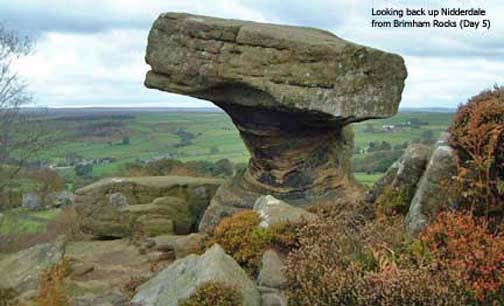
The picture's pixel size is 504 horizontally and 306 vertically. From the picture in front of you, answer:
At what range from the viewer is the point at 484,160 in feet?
32.2

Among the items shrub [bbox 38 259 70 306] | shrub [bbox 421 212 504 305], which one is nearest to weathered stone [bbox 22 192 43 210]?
shrub [bbox 38 259 70 306]

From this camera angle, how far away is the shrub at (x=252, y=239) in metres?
11.8

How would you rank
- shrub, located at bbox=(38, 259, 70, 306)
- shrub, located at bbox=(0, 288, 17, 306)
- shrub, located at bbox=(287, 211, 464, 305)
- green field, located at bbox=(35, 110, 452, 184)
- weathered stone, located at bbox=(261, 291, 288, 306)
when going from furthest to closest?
green field, located at bbox=(35, 110, 452, 184) < shrub, located at bbox=(0, 288, 17, 306) < shrub, located at bbox=(38, 259, 70, 306) < weathered stone, located at bbox=(261, 291, 288, 306) < shrub, located at bbox=(287, 211, 464, 305)

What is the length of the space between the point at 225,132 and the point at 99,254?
261 ft

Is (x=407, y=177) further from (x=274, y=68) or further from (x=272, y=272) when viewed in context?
(x=274, y=68)

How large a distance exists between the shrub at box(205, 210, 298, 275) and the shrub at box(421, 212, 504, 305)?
2771 mm

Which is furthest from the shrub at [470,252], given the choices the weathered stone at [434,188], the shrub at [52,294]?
the shrub at [52,294]

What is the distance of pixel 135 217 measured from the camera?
744 inches

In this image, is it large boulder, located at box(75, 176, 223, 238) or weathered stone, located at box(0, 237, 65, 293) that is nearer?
weathered stone, located at box(0, 237, 65, 293)

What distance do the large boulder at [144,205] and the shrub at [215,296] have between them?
9375 millimetres

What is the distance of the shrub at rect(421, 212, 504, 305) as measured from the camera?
8.62m

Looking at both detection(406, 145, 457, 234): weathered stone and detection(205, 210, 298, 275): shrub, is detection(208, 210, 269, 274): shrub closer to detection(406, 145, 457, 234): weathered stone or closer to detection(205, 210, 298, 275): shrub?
detection(205, 210, 298, 275): shrub

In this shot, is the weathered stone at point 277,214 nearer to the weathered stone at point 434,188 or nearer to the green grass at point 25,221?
the weathered stone at point 434,188

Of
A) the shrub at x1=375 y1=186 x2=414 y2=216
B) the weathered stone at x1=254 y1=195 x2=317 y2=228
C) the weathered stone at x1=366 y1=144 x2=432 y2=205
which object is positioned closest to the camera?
the weathered stone at x1=366 y1=144 x2=432 y2=205
